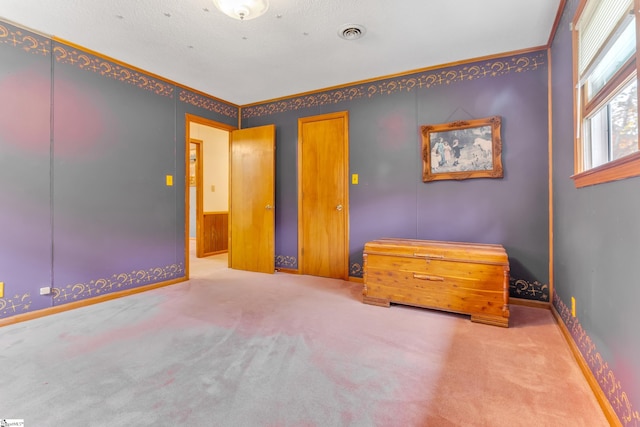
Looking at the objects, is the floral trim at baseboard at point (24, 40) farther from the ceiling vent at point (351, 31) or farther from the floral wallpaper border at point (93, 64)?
the ceiling vent at point (351, 31)

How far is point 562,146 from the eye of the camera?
2412mm

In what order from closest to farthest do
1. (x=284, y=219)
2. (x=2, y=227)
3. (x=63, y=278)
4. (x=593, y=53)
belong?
1. (x=593, y=53)
2. (x=2, y=227)
3. (x=63, y=278)
4. (x=284, y=219)

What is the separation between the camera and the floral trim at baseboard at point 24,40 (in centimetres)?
242

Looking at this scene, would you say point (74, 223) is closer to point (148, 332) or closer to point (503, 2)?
point (148, 332)

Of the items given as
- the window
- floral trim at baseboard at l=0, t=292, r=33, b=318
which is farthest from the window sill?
floral trim at baseboard at l=0, t=292, r=33, b=318

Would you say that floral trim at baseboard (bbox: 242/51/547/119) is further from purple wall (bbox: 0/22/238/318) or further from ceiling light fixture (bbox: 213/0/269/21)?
ceiling light fixture (bbox: 213/0/269/21)

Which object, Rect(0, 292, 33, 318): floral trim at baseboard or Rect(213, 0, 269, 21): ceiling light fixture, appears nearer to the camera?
Rect(213, 0, 269, 21): ceiling light fixture

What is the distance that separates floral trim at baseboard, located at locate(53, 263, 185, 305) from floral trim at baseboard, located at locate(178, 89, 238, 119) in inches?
83.6

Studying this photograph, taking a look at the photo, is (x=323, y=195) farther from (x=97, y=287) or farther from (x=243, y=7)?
(x=97, y=287)

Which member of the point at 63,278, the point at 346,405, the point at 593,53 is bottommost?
the point at 346,405

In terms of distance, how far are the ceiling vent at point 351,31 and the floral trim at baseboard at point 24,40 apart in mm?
2608

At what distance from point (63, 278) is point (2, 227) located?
0.63 metres

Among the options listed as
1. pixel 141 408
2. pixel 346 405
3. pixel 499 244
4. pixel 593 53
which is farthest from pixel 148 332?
pixel 593 53

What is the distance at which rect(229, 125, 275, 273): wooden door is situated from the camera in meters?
4.26
